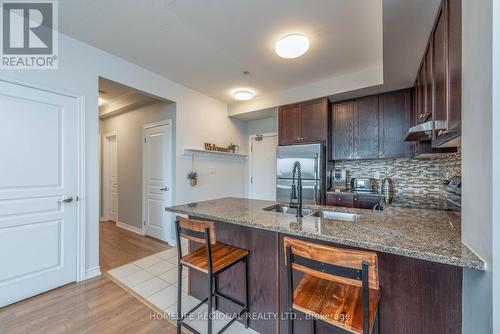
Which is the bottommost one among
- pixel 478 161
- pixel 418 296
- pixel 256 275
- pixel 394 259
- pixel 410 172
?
pixel 256 275

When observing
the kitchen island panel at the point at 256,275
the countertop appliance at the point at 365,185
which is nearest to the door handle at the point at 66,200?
the kitchen island panel at the point at 256,275

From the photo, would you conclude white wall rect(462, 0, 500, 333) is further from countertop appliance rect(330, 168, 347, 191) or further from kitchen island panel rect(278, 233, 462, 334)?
countertop appliance rect(330, 168, 347, 191)

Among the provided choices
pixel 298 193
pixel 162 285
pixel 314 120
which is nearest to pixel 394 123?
pixel 314 120

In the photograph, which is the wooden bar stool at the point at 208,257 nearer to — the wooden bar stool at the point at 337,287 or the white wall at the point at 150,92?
the wooden bar stool at the point at 337,287

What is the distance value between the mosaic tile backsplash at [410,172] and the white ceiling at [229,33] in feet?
5.02

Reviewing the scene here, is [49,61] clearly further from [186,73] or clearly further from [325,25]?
[325,25]

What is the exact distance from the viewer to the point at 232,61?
113 inches

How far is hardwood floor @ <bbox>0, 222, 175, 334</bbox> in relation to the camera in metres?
1.70

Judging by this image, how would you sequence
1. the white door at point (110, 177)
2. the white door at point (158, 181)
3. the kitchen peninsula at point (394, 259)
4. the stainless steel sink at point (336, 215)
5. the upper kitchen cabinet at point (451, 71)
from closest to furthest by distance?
the kitchen peninsula at point (394, 259) < the upper kitchen cabinet at point (451, 71) < the stainless steel sink at point (336, 215) < the white door at point (158, 181) < the white door at point (110, 177)

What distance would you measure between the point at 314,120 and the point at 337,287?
2.89m

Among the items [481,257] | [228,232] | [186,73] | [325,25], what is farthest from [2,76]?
[481,257]

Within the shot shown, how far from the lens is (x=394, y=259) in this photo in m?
1.19

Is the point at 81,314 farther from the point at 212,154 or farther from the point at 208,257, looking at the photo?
the point at 212,154

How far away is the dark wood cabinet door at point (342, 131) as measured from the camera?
356 centimetres
